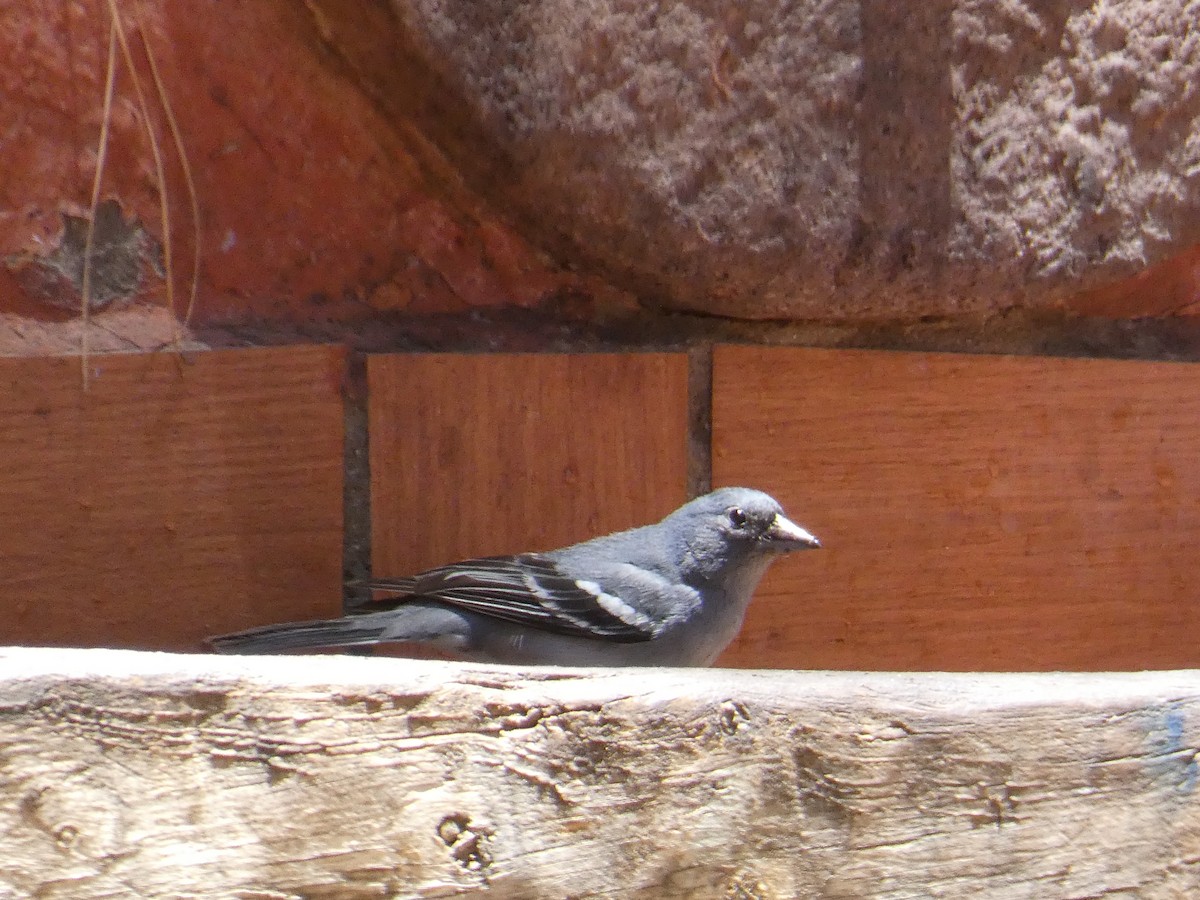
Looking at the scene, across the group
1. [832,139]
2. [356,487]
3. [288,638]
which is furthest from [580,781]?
Result: [832,139]

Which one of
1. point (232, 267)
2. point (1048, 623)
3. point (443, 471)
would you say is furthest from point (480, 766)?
point (1048, 623)

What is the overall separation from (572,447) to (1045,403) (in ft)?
2.19

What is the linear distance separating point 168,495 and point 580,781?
79 centimetres

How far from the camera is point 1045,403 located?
173 centimetres

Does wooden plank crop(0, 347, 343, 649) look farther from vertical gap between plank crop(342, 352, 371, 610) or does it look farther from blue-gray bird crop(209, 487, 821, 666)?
blue-gray bird crop(209, 487, 821, 666)

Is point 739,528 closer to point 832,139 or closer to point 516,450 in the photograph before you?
point 516,450

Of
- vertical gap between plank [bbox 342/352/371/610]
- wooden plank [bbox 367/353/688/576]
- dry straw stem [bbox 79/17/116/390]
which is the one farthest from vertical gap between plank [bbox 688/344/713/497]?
dry straw stem [bbox 79/17/116/390]

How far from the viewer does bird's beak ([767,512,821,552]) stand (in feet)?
5.10

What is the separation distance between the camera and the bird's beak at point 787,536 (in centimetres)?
155

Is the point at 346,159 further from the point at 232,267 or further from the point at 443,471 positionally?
the point at 443,471

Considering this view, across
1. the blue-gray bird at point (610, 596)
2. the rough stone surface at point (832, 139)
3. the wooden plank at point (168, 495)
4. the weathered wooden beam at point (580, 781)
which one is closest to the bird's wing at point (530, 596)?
the blue-gray bird at point (610, 596)

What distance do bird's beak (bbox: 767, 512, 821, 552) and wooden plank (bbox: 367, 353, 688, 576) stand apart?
15cm

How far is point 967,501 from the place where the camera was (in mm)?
1713

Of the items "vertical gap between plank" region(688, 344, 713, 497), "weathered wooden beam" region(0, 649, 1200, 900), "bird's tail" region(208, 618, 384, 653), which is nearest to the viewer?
"weathered wooden beam" region(0, 649, 1200, 900)
